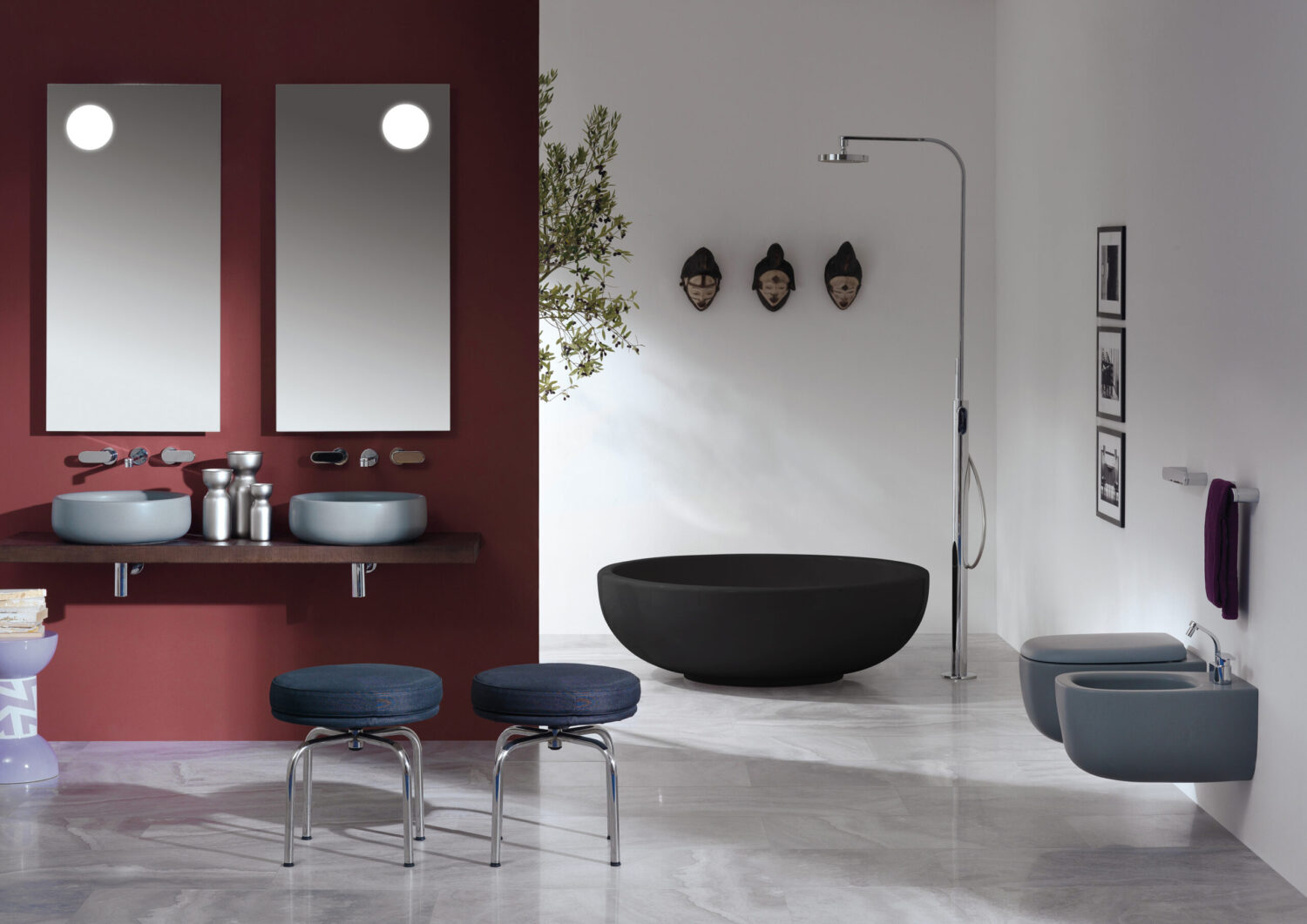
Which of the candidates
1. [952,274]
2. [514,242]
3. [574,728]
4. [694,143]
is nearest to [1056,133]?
[952,274]

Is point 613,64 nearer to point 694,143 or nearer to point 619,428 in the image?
point 694,143

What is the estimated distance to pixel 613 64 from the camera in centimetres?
652

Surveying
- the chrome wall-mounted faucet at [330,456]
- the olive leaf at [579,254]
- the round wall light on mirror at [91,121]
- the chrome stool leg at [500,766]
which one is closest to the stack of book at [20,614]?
the chrome wall-mounted faucet at [330,456]

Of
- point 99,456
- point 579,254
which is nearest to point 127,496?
point 99,456

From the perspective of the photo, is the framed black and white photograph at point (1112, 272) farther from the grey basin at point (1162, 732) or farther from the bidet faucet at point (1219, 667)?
the grey basin at point (1162, 732)

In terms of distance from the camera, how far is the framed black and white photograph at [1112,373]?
4574mm

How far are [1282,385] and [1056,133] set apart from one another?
2427mm

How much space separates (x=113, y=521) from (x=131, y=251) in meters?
0.89

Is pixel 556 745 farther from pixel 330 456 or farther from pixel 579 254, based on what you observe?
pixel 579 254

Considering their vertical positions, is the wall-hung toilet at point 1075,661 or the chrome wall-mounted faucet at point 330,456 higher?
the chrome wall-mounted faucet at point 330,456

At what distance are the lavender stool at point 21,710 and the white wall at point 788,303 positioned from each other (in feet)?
9.19

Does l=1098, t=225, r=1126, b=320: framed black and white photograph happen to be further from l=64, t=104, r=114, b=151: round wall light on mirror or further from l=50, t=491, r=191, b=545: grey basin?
l=64, t=104, r=114, b=151: round wall light on mirror

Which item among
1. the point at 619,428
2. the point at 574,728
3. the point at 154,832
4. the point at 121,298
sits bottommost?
the point at 154,832

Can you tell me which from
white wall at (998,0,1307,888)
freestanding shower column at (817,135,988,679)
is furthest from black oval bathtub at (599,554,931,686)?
white wall at (998,0,1307,888)
